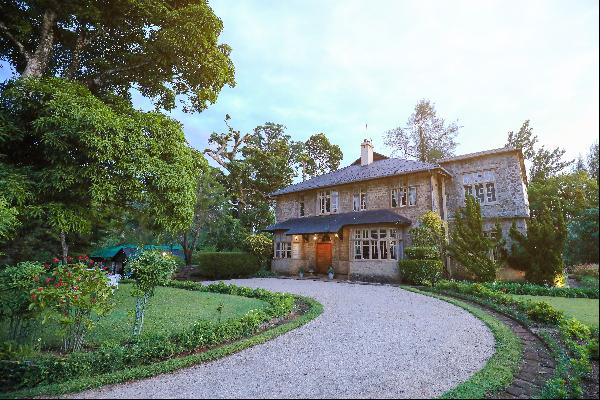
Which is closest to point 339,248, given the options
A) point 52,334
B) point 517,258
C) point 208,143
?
point 517,258

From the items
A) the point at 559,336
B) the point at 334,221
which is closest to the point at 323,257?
the point at 334,221

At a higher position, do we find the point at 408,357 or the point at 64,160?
the point at 64,160

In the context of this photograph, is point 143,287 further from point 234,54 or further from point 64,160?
point 234,54

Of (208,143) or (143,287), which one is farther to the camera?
(208,143)

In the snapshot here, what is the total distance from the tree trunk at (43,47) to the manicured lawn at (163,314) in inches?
302

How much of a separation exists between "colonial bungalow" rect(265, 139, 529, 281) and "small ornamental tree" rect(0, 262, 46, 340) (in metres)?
15.2

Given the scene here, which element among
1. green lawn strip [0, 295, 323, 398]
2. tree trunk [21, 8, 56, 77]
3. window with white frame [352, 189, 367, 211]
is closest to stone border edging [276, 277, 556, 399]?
green lawn strip [0, 295, 323, 398]

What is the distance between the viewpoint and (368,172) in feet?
71.7

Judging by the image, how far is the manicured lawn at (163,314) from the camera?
6.61m

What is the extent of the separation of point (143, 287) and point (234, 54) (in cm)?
1053

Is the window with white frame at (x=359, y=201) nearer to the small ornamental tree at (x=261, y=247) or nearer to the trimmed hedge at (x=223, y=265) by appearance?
the small ornamental tree at (x=261, y=247)

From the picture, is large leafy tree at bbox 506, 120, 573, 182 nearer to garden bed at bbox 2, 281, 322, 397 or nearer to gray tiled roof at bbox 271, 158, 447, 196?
gray tiled roof at bbox 271, 158, 447, 196

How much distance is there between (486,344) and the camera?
20.3 ft

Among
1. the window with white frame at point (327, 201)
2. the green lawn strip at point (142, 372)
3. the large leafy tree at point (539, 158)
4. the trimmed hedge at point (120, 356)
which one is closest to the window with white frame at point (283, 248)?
the window with white frame at point (327, 201)
